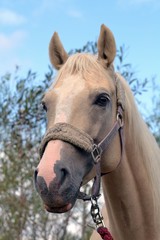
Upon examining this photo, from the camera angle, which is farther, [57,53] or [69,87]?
[57,53]

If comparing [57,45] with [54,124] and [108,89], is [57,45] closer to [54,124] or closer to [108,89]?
[108,89]

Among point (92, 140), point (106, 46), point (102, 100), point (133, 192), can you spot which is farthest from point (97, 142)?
point (106, 46)

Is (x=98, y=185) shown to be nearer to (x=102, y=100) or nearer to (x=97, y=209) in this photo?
(x=97, y=209)

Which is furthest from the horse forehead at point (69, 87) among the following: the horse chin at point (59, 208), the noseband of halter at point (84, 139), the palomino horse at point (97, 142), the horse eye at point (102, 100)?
the horse chin at point (59, 208)

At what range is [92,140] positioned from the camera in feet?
9.80

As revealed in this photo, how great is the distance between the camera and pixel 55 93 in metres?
3.08

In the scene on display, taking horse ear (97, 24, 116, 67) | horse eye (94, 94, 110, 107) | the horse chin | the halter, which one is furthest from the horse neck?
the horse chin

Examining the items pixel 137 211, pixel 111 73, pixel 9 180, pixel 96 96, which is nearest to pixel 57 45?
pixel 111 73

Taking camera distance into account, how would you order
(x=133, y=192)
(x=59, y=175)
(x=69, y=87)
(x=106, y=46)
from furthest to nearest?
(x=106, y=46) < (x=133, y=192) < (x=69, y=87) < (x=59, y=175)

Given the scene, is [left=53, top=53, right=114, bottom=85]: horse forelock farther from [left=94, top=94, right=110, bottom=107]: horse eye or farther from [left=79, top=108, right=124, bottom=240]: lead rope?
[left=79, top=108, right=124, bottom=240]: lead rope

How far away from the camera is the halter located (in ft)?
9.34

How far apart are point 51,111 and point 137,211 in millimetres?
1009

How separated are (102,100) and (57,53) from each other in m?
0.78

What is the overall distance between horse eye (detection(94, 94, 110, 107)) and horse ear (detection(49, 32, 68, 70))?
69cm
